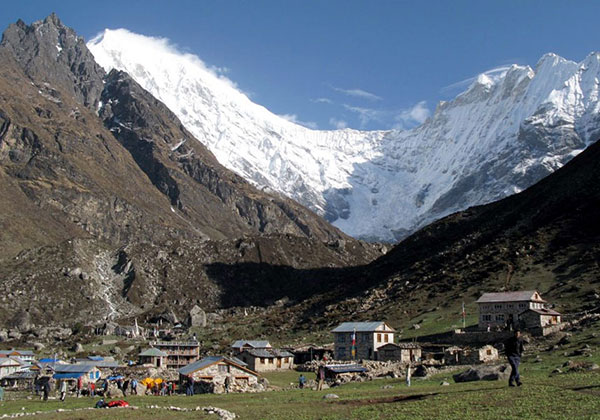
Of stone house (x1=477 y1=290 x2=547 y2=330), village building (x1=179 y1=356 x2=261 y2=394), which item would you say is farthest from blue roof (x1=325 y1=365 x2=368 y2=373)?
stone house (x1=477 y1=290 x2=547 y2=330)

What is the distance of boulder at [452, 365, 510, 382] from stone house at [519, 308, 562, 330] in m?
43.1

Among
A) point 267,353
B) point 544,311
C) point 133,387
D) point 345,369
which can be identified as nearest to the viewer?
point 133,387

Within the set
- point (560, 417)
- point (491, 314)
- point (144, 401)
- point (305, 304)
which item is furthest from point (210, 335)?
point (560, 417)

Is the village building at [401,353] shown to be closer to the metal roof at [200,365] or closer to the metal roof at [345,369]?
the metal roof at [345,369]

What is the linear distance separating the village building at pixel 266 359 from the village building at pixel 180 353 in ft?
63.3

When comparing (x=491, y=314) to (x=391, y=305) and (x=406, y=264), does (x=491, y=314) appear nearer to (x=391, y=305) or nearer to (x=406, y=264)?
(x=391, y=305)

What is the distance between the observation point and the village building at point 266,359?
3527 inches

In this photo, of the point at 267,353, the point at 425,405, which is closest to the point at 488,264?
the point at 267,353

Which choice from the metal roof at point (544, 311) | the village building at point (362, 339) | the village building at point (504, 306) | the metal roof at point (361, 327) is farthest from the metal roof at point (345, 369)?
the village building at point (504, 306)

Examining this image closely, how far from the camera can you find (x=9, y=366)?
9475 centimetres

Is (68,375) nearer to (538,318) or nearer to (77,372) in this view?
(77,372)

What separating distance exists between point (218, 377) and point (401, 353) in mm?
27412

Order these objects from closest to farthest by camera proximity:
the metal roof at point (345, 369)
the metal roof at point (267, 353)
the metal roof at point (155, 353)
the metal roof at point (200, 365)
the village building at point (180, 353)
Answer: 1. the metal roof at point (200, 365)
2. the metal roof at point (345, 369)
3. the metal roof at point (267, 353)
4. the metal roof at point (155, 353)
5. the village building at point (180, 353)

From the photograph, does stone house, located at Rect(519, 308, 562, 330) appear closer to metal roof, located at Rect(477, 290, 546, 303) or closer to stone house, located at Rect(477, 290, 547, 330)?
stone house, located at Rect(477, 290, 547, 330)
